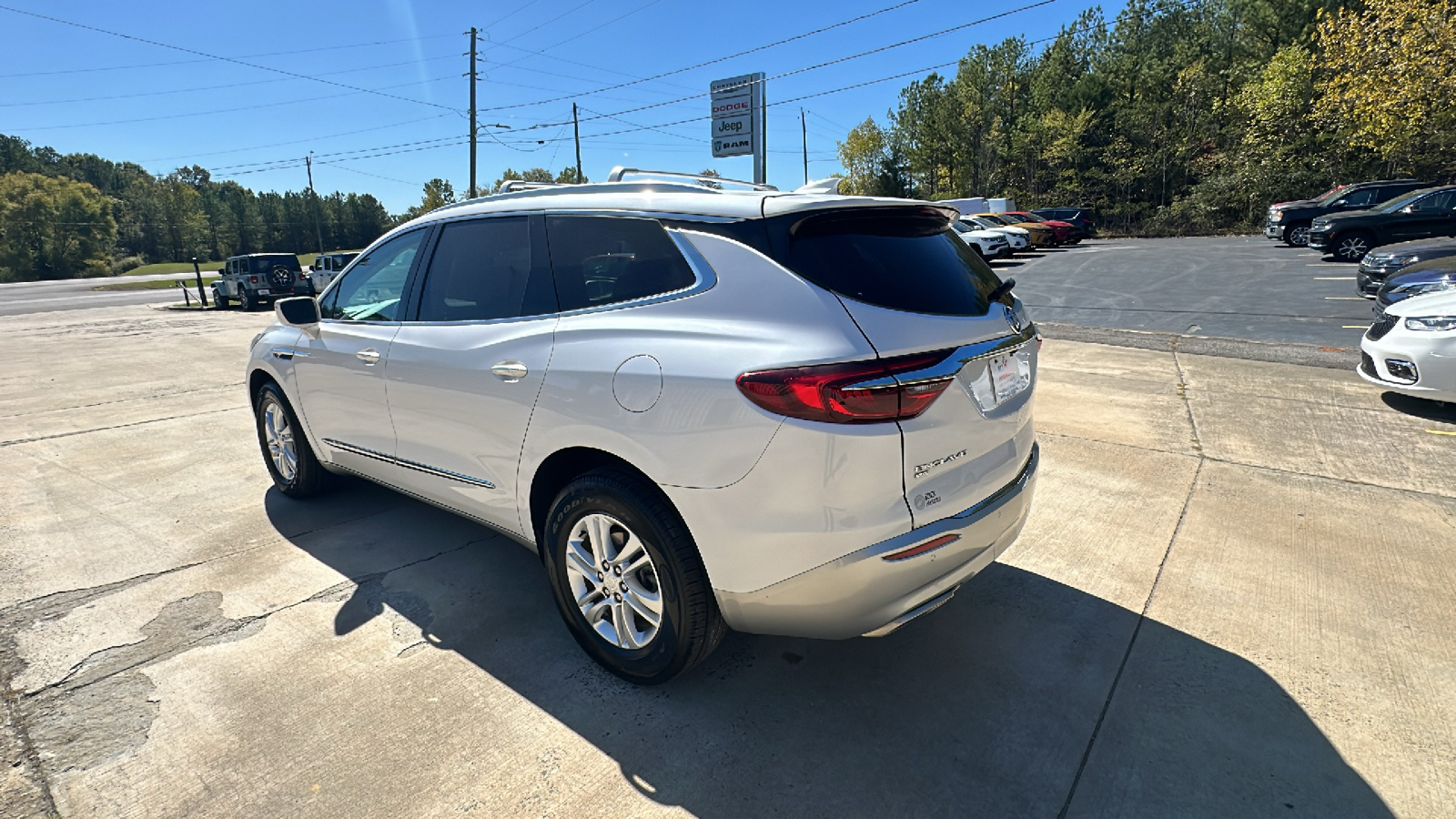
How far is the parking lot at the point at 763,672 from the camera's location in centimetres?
209

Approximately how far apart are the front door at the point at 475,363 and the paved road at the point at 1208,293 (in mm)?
9836

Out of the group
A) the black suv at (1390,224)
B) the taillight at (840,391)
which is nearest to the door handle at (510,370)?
the taillight at (840,391)

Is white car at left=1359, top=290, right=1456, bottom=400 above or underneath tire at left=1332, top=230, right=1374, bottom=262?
underneath

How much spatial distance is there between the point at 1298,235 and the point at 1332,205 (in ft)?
3.60

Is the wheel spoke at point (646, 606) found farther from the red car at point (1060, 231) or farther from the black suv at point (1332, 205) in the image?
the red car at point (1060, 231)

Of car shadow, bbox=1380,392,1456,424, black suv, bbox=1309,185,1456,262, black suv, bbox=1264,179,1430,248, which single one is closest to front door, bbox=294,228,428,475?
car shadow, bbox=1380,392,1456,424

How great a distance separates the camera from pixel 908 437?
199cm

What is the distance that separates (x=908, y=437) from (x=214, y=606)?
3143 millimetres

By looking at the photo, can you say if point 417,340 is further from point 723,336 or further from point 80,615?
point 80,615

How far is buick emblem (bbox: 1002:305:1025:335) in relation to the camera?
2525mm

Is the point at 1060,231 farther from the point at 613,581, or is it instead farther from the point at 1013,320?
the point at 613,581

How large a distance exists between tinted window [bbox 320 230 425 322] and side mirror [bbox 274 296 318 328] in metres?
0.08

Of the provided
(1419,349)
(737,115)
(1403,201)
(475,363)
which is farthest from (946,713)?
(737,115)

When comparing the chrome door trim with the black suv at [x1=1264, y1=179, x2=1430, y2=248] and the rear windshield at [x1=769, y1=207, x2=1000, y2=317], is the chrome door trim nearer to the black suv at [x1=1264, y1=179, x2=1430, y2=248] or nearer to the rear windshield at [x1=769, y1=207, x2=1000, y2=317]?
the rear windshield at [x1=769, y1=207, x2=1000, y2=317]
